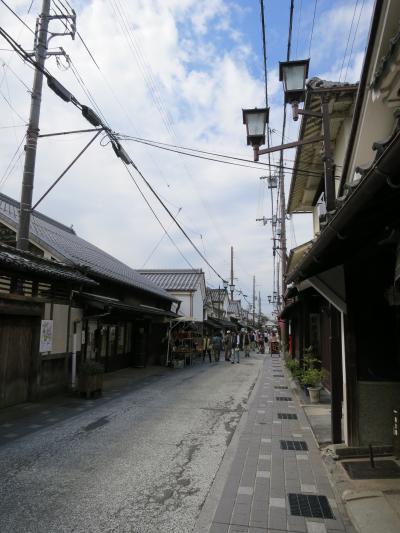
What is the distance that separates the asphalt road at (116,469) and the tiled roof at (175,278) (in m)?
25.6

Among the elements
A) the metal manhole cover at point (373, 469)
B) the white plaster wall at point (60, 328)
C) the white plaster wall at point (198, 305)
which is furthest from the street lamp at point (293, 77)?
the white plaster wall at point (198, 305)

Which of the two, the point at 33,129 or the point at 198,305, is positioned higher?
the point at 33,129

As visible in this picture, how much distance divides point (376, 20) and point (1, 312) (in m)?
9.35

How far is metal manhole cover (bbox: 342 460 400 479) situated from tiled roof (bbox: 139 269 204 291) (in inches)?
1199

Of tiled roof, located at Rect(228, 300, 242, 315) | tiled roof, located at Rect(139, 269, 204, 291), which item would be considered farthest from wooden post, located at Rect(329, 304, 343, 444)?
tiled roof, located at Rect(228, 300, 242, 315)

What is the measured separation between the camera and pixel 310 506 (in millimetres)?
4906

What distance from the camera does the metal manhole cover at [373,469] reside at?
18.0 ft

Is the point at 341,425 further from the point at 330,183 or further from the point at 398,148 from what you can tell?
the point at 398,148

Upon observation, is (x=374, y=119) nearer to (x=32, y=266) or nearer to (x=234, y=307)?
(x=32, y=266)

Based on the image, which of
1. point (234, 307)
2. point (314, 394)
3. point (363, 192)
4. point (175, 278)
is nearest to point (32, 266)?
point (314, 394)

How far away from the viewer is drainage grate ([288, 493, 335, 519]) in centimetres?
468

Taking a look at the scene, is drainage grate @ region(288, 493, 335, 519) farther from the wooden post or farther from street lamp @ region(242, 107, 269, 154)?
street lamp @ region(242, 107, 269, 154)

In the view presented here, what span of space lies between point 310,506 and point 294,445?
2.86 metres

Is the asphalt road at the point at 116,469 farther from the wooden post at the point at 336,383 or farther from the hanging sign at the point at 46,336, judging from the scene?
the hanging sign at the point at 46,336
